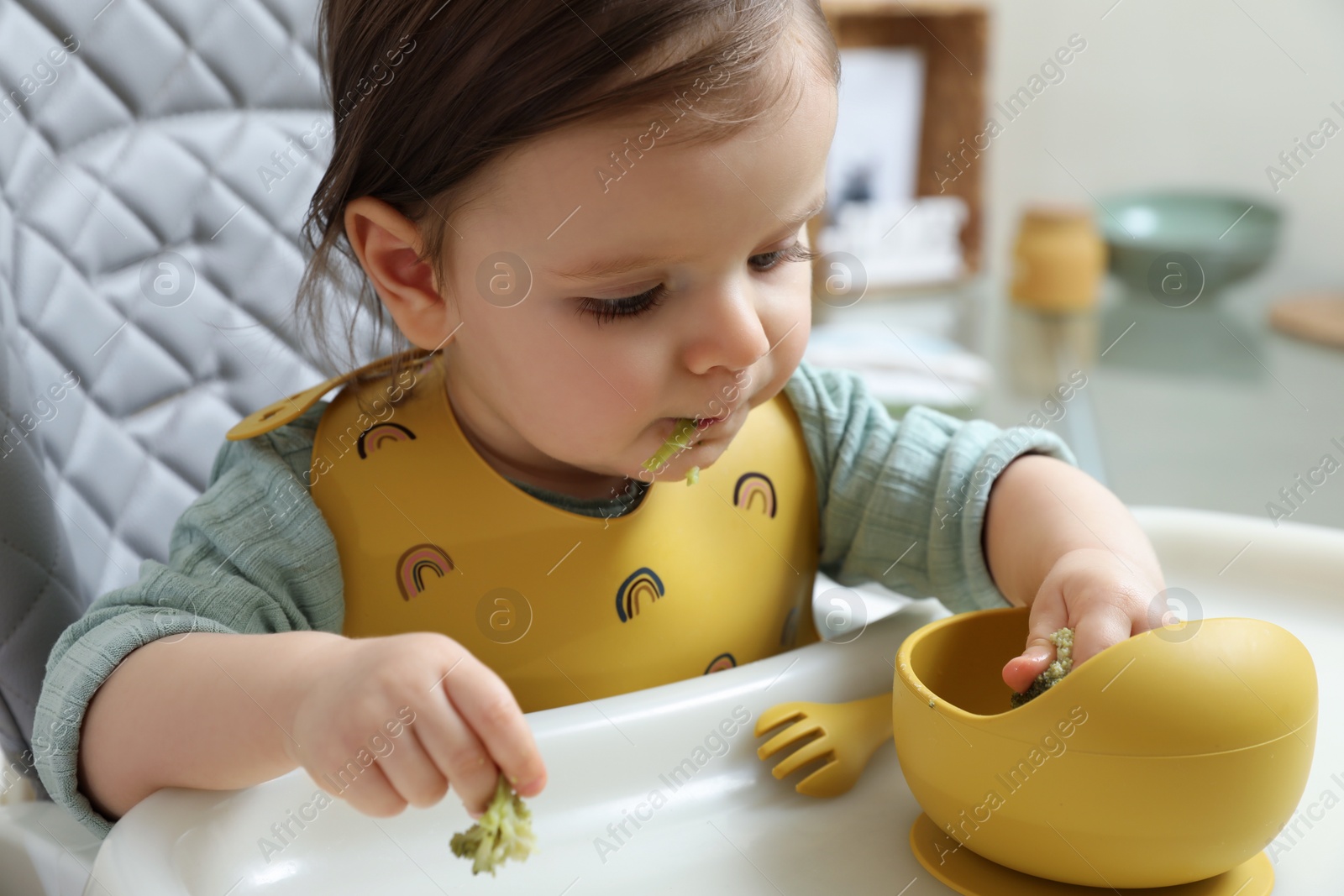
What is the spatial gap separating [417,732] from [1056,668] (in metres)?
0.26

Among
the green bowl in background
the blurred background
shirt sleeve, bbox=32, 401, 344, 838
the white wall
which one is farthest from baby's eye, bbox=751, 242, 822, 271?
the green bowl in background

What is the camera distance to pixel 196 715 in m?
0.50

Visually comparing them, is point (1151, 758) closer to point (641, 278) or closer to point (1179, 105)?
point (641, 278)

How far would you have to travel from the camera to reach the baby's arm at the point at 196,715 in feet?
1.55

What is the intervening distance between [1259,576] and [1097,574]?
0.71 ft

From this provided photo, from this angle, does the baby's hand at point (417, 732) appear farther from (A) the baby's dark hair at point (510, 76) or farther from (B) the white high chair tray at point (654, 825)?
(A) the baby's dark hair at point (510, 76)

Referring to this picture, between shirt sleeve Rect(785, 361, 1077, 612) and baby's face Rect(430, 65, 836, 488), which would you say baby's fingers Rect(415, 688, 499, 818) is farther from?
shirt sleeve Rect(785, 361, 1077, 612)

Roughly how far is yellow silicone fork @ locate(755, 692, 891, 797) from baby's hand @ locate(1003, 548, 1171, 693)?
9 centimetres

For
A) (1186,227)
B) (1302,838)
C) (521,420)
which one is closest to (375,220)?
(521,420)

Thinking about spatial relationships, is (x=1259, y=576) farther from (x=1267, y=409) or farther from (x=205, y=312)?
(x=1267, y=409)

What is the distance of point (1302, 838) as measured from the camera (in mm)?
487

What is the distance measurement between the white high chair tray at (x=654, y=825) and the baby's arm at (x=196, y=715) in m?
0.02

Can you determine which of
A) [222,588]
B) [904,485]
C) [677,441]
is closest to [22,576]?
[222,588]

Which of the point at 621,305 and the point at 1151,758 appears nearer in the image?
the point at 1151,758
